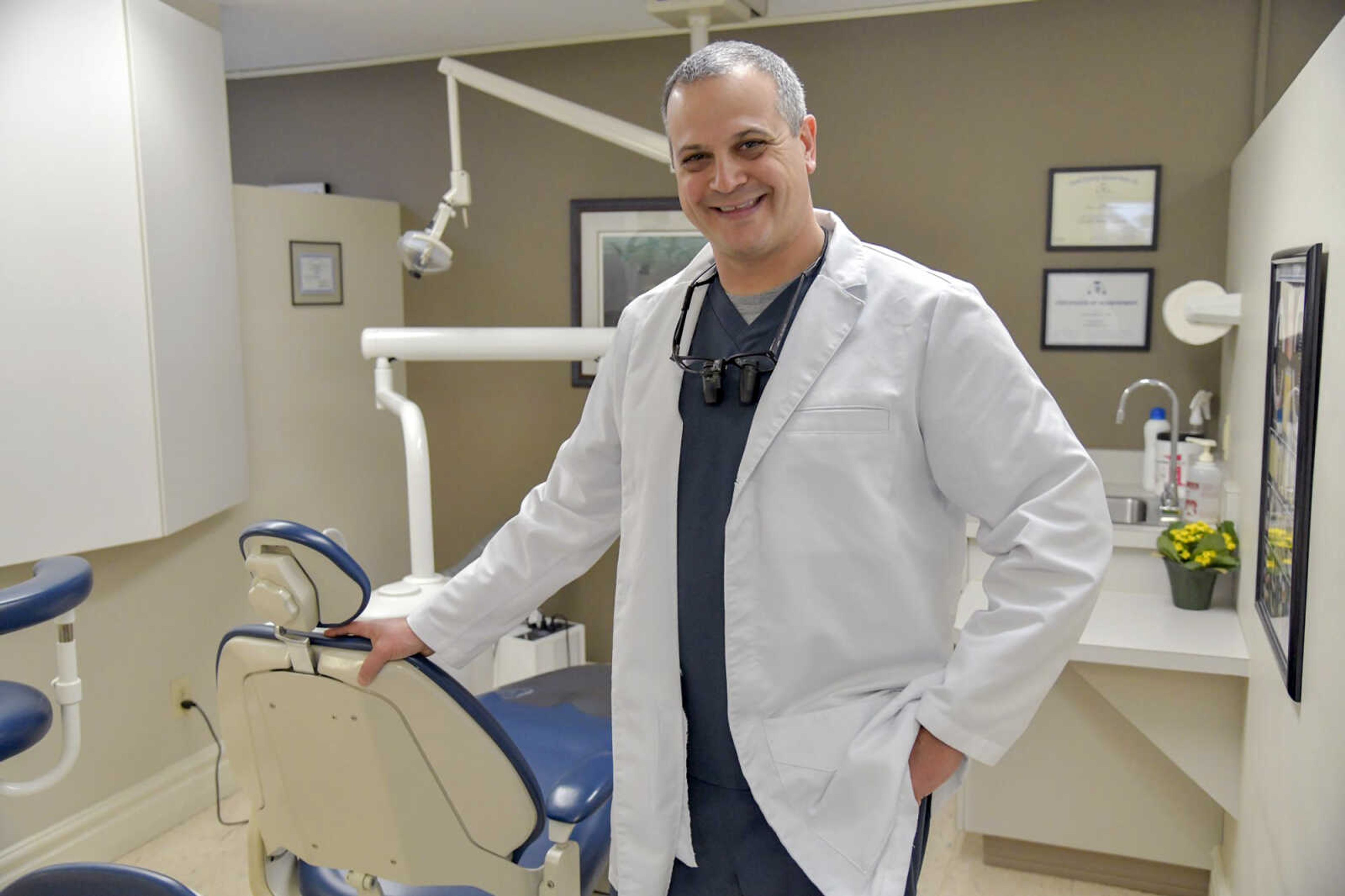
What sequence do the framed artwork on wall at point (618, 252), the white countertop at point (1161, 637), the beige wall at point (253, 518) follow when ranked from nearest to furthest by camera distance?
the white countertop at point (1161, 637) < the beige wall at point (253, 518) < the framed artwork on wall at point (618, 252)

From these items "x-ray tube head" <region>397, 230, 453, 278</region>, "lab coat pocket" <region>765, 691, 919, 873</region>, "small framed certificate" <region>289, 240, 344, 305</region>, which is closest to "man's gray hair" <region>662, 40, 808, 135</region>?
"lab coat pocket" <region>765, 691, 919, 873</region>

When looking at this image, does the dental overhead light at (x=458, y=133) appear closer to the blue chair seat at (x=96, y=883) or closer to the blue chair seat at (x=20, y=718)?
the blue chair seat at (x=20, y=718)

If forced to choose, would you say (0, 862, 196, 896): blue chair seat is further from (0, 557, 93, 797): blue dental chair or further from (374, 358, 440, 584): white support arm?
(374, 358, 440, 584): white support arm

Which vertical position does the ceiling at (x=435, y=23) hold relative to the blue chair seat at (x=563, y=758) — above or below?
above

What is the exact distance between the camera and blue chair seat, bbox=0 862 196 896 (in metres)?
1.10

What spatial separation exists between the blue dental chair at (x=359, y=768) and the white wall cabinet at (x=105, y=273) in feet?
3.95

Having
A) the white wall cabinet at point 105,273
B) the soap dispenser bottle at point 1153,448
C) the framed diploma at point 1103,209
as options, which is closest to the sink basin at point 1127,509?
the soap dispenser bottle at point 1153,448

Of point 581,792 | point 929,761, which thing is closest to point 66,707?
point 581,792

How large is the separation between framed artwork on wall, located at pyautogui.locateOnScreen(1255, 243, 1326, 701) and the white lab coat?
1.62 ft

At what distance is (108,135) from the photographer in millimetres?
2559

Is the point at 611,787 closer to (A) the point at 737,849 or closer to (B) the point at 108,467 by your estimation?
(A) the point at 737,849

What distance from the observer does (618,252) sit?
3.62 metres

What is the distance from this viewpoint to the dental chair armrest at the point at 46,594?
Answer: 1.24m

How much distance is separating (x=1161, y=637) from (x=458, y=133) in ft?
6.90
